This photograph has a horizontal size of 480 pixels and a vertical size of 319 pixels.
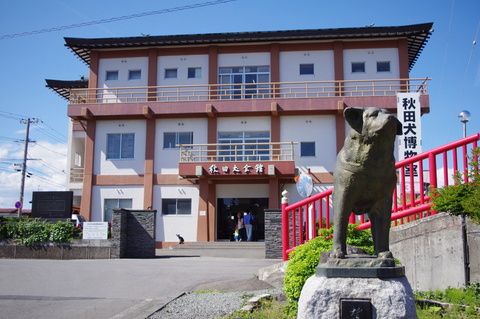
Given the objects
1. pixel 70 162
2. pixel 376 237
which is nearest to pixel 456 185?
pixel 376 237

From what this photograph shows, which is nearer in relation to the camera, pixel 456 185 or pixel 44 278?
pixel 456 185

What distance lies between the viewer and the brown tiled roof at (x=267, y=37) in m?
27.8

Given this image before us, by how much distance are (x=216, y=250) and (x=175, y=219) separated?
557 centimetres

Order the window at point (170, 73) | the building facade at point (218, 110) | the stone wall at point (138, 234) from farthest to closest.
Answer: the window at point (170, 73), the building facade at point (218, 110), the stone wall at point (138, 234)

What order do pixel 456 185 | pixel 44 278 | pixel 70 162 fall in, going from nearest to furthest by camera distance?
pixel 456 185 → pixel 44 278 → pixel 70 162

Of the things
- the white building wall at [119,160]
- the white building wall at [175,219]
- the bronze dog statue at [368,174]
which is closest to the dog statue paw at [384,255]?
the bronze dog statue at [368,174]

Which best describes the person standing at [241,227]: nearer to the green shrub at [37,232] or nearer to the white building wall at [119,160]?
the white building wall at [119,160]

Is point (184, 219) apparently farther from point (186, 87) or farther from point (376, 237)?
point (376, 237)

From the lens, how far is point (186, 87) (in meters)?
29.8

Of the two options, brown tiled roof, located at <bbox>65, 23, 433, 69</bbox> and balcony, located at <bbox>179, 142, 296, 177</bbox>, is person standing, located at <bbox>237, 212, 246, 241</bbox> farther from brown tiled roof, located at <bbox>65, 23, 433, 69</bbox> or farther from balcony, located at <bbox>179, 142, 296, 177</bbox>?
brown tiled roof, located at <bbox>65, 23, 433, 69</bbox>

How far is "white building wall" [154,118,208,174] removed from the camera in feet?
92.6

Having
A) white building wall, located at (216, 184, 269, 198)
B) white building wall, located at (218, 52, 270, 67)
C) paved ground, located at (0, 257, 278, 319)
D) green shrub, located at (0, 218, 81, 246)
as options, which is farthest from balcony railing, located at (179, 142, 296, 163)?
paved ground, located at (0, 257, 278, 319)

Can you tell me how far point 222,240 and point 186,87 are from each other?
33.4ft

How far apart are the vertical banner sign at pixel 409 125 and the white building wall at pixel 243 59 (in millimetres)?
9340
